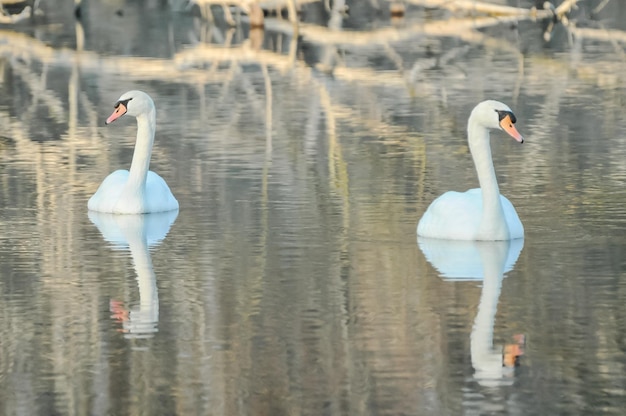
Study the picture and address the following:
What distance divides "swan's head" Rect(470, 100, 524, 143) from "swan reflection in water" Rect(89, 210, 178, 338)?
264 centimetres

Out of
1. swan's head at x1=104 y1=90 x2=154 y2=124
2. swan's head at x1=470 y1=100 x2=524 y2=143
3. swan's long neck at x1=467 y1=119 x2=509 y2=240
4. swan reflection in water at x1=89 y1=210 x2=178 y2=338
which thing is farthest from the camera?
swan's head at x1=104 y1=90 x2=154 y2=124

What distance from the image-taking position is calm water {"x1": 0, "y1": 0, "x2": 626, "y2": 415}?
28.1 ft

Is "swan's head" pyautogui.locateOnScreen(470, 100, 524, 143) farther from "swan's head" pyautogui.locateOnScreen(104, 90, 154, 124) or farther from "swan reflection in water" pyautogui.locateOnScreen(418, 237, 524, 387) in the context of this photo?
"swan's head" pyautogui.locateOnScreen(104, 90, 154, 124)

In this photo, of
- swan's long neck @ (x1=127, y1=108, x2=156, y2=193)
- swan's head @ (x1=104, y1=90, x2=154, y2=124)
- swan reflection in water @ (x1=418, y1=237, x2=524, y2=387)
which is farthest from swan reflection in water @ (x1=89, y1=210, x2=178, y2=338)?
swan reflection in water @ (x1=418, y1=237, x2=524, y2=387)

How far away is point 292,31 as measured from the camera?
40875 mm

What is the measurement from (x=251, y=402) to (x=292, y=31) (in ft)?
109

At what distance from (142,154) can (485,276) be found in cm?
456

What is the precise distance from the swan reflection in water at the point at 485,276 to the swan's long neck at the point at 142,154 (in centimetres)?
296

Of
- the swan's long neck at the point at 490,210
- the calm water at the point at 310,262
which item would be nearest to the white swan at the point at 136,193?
the calm water at the point at 310,262

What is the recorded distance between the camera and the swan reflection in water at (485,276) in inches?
348

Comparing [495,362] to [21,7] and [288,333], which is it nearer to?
[288,333]

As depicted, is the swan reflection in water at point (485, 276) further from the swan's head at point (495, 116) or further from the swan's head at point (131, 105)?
the swan's head at point (131, 105)

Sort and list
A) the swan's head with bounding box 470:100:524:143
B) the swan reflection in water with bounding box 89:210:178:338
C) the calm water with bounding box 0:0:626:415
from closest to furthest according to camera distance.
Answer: the calm water with bounding box 0:0:626:415, the swan reflection in water with bounding box 89:210:178:338, the swan's head with bounding box 470:100:524:143

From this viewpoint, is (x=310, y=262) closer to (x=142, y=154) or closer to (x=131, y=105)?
(x=142, y=154)
